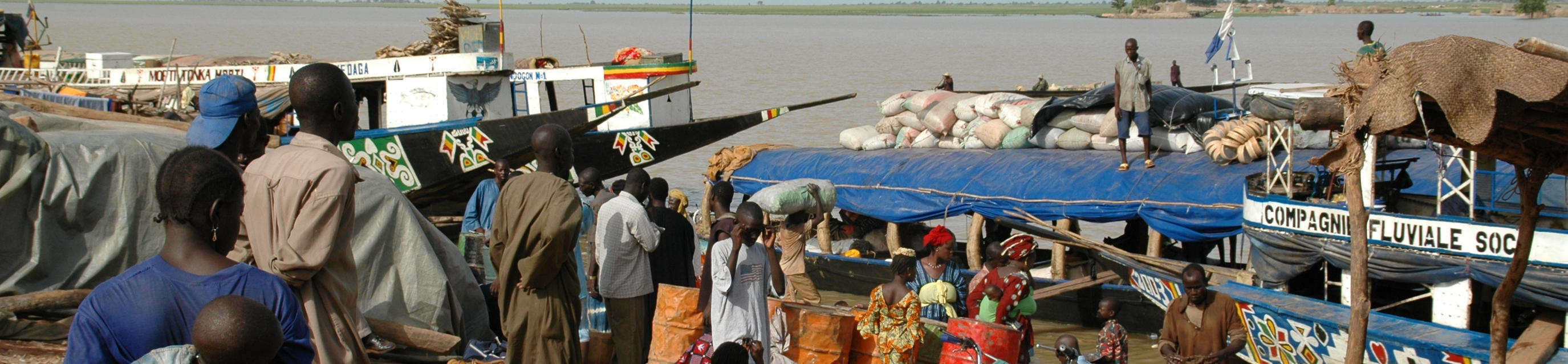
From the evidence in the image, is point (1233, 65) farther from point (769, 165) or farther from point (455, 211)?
point (455, 211)

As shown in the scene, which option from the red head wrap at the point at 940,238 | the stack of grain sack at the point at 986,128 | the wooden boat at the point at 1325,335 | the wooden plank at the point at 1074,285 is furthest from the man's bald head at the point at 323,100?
the stack of grain sack at the point at 986,128

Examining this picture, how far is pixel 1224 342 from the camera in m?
7.45

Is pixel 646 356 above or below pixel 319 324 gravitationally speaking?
below

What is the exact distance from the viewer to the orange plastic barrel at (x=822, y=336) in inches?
251

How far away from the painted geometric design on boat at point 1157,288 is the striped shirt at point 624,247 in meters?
5.22

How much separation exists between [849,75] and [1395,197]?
39.5 meters

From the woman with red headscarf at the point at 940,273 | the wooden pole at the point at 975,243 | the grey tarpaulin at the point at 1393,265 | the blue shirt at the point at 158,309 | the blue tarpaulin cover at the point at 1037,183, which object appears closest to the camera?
the blue shirt at the point at 158,309

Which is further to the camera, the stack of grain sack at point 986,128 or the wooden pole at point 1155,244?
the stack of grain sack at point 986,128

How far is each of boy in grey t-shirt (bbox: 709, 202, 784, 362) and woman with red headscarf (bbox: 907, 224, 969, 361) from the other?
1.46m

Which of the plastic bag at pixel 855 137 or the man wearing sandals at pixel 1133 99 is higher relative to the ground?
the man wearing sandals at pixel 1133 99

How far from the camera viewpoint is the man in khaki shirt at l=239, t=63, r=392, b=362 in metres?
3.66

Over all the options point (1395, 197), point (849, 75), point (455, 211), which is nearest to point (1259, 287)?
point (1395, 197)

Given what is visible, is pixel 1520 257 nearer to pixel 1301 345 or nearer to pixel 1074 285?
pixel 1301 345

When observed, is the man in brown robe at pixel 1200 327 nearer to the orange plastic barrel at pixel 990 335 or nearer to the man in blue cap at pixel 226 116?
the orange plastic barrel at pixel 990 335
